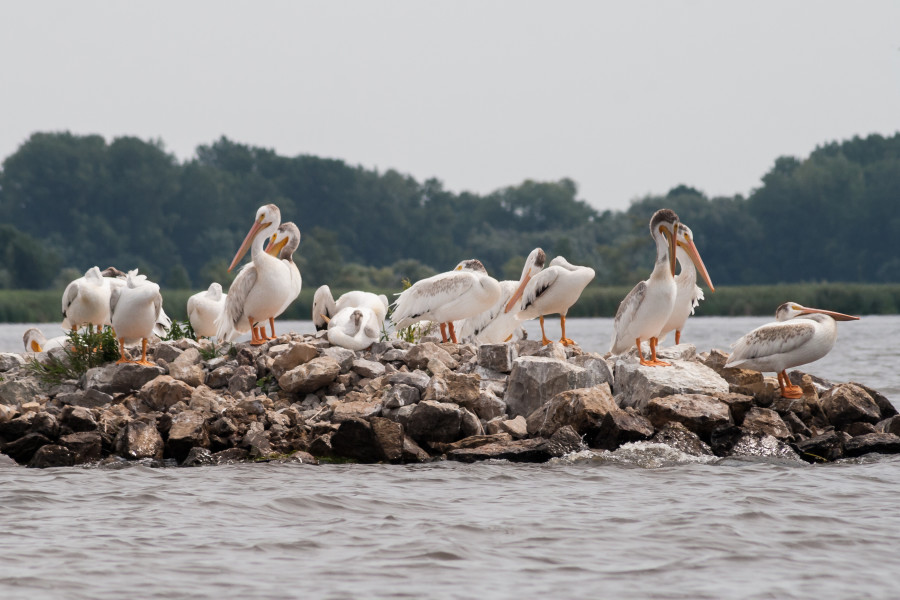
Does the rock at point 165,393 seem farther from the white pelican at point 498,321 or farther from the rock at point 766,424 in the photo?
the rock at point 766,424

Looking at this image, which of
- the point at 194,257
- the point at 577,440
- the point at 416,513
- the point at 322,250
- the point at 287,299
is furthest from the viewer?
the point at 194,257

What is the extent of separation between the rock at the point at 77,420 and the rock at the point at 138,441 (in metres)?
0.25

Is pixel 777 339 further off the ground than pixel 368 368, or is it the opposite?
pixel 777 339

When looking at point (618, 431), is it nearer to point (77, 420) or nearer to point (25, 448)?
point (77, 420)

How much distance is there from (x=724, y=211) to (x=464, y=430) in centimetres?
5814

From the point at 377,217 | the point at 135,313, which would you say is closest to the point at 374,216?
the point at 377,217

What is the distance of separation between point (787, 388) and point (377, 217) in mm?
56758

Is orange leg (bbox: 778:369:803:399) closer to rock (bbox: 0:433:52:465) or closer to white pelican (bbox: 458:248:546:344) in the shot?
white pelican (bbox: 458:248:546:344)

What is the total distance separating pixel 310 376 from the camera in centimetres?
893

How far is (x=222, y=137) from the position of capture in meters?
70.4

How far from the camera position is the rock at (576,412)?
330 inches

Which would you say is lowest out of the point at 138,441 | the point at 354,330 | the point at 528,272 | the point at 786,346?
the point at 138,441

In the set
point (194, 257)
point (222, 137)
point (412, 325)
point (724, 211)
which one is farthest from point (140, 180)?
point (412, 325)

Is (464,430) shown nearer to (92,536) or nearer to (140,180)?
(92,536)
